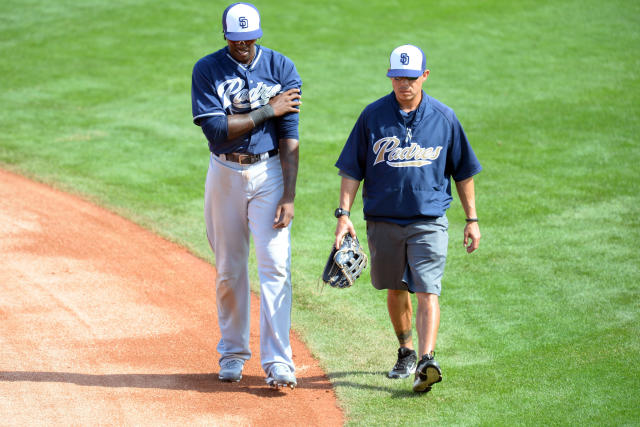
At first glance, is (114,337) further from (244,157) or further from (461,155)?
(461,155)

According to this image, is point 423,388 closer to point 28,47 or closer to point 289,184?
point 289,184

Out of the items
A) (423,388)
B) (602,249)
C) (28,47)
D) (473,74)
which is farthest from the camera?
(28,47)

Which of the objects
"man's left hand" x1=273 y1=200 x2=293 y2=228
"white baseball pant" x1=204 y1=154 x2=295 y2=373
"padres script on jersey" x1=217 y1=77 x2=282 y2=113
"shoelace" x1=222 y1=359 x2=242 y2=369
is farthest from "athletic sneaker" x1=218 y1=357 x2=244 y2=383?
"padres script on jersey" x1=217 y1=77 x2=282 y2=113

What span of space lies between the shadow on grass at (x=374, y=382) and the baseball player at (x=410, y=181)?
0.11 m

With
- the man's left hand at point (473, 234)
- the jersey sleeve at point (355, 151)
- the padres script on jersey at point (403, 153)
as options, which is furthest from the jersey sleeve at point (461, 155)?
the jersey sleeve at point (355, 151)

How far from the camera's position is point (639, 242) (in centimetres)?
820

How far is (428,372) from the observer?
502cm

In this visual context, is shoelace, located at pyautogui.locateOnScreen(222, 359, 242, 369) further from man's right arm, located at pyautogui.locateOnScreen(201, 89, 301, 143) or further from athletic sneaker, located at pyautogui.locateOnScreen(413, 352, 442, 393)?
man's right arm, located at pyautogui.locateOnScreen(201, 89, 301, 143)

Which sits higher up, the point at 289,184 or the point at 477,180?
the point at 289,184

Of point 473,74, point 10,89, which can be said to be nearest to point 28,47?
point 10,89

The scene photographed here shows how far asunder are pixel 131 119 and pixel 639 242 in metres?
7.53

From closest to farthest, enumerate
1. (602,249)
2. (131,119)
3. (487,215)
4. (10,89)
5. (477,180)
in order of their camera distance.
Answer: (602,249) → (487,215) → (477,180) → (131,119) → (10,89)

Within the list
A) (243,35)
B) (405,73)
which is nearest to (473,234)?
(405,73)

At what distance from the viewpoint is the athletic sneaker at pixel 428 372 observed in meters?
4.99
